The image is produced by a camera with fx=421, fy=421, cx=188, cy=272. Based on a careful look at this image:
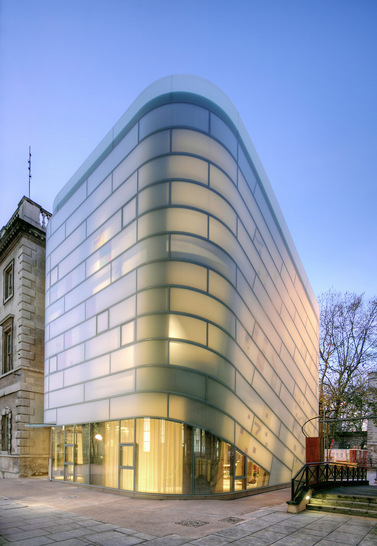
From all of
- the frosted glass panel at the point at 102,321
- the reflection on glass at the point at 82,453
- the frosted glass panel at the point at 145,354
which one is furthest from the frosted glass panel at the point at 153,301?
the reflection on glass at the point at 82,453

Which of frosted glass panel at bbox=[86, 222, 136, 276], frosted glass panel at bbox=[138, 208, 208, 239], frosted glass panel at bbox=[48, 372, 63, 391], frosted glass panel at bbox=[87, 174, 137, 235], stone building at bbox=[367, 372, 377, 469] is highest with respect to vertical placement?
frosted glass panel at bbox=[87, 174, 137, 235]

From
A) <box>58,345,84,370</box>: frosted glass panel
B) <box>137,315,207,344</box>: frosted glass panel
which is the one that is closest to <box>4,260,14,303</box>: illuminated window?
<box>58,345,84,370</box>: frosted glass panel

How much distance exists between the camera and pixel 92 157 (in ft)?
74.5

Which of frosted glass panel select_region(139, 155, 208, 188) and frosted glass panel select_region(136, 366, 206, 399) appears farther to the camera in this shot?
frosted glass panel select_region(139, 155, 208, 188)

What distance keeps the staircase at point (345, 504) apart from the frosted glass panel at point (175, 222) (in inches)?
409

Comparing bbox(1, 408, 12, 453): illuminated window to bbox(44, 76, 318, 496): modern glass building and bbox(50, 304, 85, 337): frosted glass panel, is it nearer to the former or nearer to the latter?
bbox(44, 76, 318, 496): modern glass building

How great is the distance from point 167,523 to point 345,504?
585 centimetres

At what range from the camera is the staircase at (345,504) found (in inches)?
494

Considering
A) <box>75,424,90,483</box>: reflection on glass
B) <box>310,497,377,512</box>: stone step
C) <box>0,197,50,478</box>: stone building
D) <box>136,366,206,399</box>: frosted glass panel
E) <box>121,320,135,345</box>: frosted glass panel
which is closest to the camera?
<box>310,497,377,512</box>: stone step

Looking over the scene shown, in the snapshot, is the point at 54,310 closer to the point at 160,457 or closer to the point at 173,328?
the point at 173,328

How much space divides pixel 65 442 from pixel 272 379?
11.2 metres

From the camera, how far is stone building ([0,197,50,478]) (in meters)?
25.2

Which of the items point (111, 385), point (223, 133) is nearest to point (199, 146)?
point (223, 133)

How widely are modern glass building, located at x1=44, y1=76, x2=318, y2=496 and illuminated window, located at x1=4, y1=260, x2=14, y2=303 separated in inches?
321
